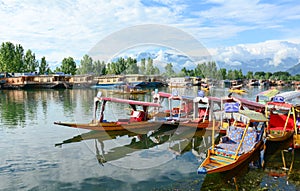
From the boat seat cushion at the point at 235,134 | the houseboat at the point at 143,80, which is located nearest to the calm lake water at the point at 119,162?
the boat seat cushion at the point at 235,134

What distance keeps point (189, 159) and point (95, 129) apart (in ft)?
31.5

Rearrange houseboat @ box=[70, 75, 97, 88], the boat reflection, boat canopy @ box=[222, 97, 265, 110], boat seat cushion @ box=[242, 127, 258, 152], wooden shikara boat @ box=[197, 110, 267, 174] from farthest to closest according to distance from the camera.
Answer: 1. houseboat @ box=[70, 75, 97, 88]
2. boat canopy @ box=[222, 97, 265, 110]
3. the boat reflection
4. boat seat cushion @ box=[242, 127, 258, 152]
5. wooden shikara boat @ box=[197, 110, 267, 174]

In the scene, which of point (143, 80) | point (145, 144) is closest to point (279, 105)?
point (145, 144)

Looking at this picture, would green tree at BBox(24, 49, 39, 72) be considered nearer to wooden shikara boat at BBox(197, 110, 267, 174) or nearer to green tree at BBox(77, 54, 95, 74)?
green tree at BBox(77, 54, 95, 74)

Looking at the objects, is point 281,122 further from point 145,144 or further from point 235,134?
point 145,144

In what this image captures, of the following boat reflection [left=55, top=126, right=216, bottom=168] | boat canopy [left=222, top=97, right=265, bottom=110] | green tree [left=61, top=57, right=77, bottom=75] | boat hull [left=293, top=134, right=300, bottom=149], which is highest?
green tree [left=61, top=57, right=77, bottom=75]

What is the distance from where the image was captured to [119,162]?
57.1 ft

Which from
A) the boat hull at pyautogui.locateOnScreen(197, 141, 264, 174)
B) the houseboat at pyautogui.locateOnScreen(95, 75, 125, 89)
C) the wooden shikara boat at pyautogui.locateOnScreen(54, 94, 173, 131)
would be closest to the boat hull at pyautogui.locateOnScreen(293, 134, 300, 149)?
the boat hull at pyautogui.locateOnScreen(197, 141, 264, 174)

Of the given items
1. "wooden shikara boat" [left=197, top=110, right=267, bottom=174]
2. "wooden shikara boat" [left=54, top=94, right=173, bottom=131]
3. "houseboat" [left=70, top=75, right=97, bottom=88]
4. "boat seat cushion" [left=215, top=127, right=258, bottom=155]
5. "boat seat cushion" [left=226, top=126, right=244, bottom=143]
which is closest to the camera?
"wooden shikara boat" [left=197, top=110, right=267, bottom=174]

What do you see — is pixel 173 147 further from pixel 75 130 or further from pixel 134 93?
pixel 134 93

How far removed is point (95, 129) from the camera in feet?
77.8

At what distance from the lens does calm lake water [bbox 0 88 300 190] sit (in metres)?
13.8

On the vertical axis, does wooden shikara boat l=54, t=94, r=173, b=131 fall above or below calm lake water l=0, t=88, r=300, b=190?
above

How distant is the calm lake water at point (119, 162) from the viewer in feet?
45.2
